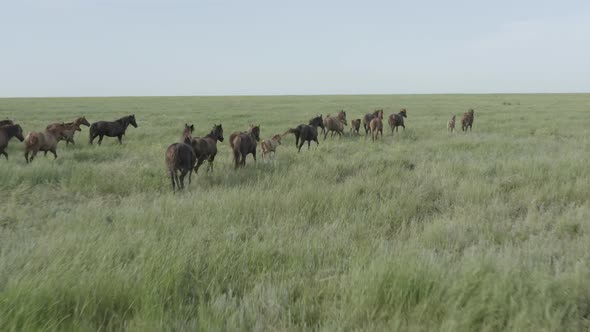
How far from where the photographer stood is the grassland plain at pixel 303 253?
8.39 feet

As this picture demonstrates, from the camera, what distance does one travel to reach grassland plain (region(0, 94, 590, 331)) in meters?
2.56

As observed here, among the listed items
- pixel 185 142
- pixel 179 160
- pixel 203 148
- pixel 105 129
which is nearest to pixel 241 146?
pixel 203 148

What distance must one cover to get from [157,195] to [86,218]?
2.05 meters

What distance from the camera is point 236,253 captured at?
3.73 m

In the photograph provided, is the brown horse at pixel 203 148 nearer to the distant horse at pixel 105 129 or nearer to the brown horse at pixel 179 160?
the brown horse at pixel 179 160

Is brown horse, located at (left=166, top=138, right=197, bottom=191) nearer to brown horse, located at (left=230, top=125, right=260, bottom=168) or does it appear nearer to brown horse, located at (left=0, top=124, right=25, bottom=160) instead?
brown horse, located at (left=230, top=125, right=260, bottom=168)

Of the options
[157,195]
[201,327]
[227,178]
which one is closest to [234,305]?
[201,327]

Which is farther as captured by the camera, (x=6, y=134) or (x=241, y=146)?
(x=6, y=134)

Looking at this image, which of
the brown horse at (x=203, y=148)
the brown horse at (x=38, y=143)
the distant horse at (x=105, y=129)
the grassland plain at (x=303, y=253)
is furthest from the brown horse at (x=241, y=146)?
the distant horse at (x=105, y=129)

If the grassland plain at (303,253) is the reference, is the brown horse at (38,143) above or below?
above

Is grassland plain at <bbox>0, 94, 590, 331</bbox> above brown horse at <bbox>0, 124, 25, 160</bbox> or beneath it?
beneath

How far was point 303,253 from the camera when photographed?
3.82 m

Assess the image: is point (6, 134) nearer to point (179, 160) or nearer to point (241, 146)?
point (179, 160)

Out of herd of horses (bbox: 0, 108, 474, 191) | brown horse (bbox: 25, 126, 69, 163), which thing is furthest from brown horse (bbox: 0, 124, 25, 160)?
brown horse (bbox: 25, 126, 69, 163)
